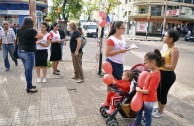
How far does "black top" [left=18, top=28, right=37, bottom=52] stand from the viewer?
5375 millimetres

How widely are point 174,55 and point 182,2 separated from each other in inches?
1648

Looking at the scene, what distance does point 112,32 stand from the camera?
174 inches

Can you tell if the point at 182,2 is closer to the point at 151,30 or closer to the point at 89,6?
the point at 151,30

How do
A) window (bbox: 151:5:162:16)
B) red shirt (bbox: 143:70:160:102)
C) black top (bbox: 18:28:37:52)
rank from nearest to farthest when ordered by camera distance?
red shirt (bbox: 143:70:160:102), black top (bbox: 18:28:37:52), window (bbox: 151:5:162:16)

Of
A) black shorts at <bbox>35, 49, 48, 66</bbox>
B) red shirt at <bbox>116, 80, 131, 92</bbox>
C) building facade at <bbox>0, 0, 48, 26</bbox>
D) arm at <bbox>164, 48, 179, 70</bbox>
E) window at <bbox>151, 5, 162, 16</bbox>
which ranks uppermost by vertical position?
window at <bbox>151, 5, 162, 16</bbox>

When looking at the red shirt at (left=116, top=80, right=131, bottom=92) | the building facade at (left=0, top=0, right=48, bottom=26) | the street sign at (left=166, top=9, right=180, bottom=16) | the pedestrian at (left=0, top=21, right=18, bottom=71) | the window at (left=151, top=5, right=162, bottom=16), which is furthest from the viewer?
the window at (left=151, top=5, right=162, bottom=16)

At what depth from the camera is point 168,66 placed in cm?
417

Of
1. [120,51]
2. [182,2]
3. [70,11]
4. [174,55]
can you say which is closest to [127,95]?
[120,51]

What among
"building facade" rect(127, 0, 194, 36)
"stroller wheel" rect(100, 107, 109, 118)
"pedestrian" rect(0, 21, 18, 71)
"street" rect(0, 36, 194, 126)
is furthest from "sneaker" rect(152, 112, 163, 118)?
"building facade" rect(127, 0, 194, 36)

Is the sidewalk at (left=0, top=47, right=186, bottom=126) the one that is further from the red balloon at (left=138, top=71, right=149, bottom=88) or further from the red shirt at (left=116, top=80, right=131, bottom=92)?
the red balloon at (left=138, top=71, right=149, bottom=88)

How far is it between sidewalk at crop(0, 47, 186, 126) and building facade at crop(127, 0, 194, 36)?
32.9 metres

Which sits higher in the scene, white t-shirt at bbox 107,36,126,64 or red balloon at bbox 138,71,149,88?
white t-shirt at bbox 107,36,126,64

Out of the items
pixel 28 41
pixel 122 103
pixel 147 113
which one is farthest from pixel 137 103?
pixel 28 41

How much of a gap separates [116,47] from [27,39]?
7.80ft
